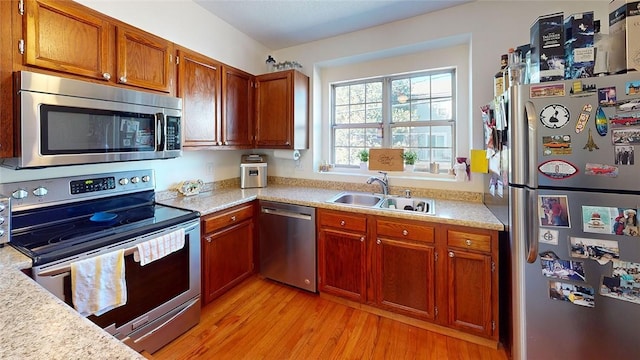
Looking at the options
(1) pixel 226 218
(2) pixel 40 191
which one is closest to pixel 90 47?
(2) pixel 40 191

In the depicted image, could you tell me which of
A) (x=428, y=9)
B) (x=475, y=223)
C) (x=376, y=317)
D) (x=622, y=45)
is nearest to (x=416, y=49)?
(x=428, y=9)

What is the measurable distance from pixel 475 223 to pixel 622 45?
3.69ft

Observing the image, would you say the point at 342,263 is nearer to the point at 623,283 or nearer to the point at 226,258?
the point at 226,258

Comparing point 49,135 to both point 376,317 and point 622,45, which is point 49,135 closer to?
point 376,317

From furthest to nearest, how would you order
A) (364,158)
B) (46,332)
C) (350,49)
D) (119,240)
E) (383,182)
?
(364,158), (350,49), (383,182), (119,240), (46,332)

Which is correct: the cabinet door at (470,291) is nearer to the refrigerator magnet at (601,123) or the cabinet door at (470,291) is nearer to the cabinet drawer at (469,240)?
the cabinet drawer at (469,240)

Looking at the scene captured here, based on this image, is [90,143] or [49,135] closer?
[49,135]

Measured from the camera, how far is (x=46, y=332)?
0.64 m

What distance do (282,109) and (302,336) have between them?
2051 millimetres

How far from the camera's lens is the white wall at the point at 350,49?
1.96 meters

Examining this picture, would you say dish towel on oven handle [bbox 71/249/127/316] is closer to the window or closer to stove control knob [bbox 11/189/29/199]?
stove control knob [bbox 11/189/29/199]

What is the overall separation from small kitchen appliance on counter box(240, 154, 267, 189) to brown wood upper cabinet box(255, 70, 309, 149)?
0.59 ft

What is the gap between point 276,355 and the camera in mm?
1677

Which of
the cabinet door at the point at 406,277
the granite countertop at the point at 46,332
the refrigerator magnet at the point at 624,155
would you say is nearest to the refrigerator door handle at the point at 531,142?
the refrigerator magnet at the point at 624,155
